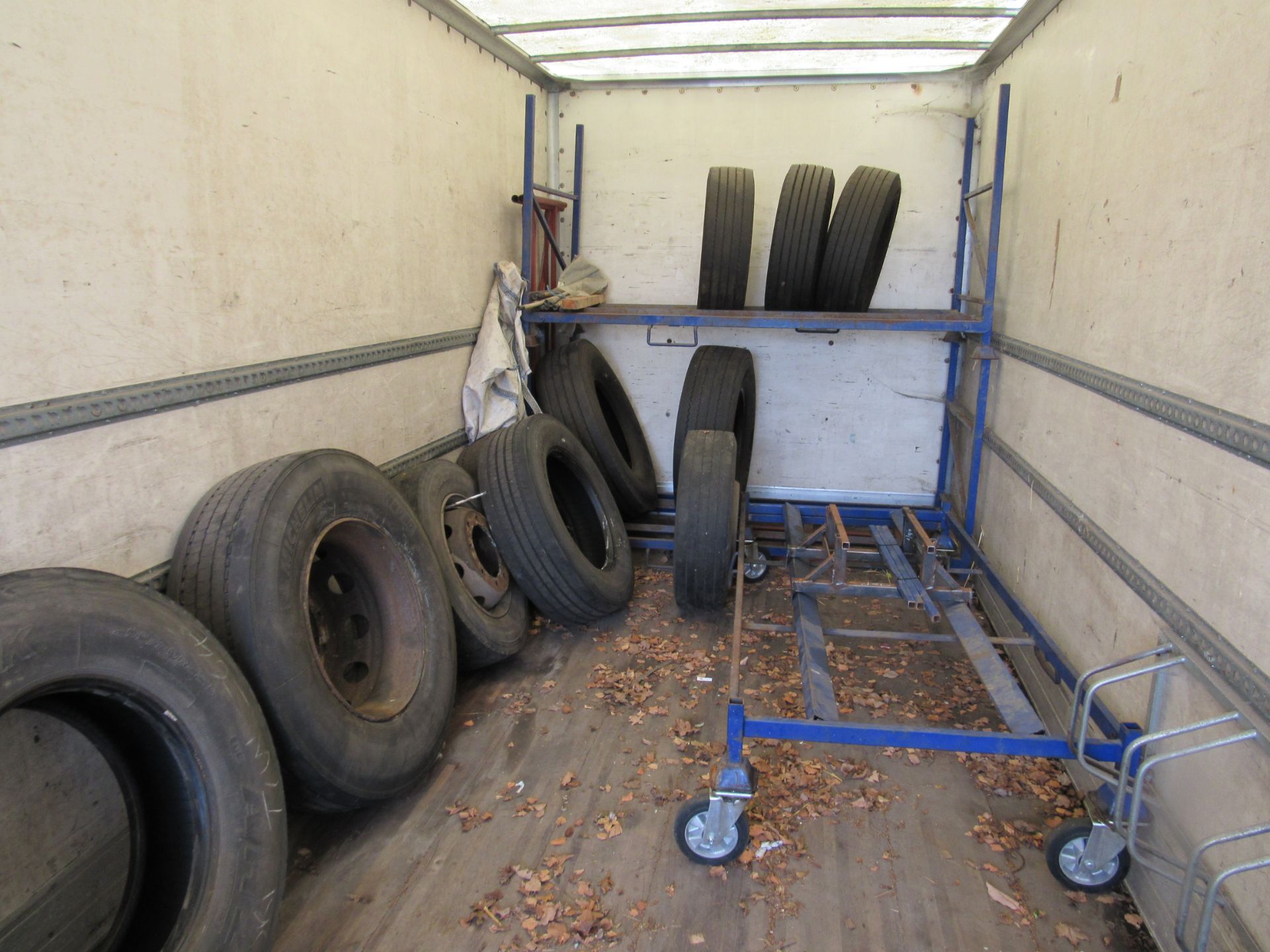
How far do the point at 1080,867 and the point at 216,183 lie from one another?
3.37m

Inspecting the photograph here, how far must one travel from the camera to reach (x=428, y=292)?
4.07m

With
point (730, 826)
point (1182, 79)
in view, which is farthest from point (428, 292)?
point (1182, 79)

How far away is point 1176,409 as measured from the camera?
7.61ft

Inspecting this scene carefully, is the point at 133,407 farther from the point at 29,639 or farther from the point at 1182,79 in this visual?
the point at 1182,79

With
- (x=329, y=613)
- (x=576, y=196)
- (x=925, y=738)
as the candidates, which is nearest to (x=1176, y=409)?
(x=925, y=738)

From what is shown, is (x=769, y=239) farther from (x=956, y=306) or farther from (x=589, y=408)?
(x=589, y=408)

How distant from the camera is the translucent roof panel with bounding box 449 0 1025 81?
4.01 m

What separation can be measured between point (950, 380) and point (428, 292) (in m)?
3.52

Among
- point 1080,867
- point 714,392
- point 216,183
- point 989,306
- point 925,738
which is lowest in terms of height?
point 1080,867

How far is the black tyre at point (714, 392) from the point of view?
15.7 feet

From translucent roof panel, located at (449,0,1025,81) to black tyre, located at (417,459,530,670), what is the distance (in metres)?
2.43

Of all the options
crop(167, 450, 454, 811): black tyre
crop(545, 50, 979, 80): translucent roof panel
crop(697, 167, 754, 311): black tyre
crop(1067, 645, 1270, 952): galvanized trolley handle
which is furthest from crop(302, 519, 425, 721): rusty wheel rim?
crop(545, 50, 979, 80): translucent roof panel

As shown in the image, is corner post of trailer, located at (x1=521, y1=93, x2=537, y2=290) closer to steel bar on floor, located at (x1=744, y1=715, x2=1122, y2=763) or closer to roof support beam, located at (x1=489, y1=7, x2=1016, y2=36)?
roof support beam, located at (x1=489, y1=7, x2=1016, y2=36)

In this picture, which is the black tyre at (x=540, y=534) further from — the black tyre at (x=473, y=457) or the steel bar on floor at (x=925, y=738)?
the steel bar on floor at (x=925, y=738)
